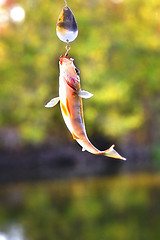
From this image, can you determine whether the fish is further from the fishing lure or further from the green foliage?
the green foliage

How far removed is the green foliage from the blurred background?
0.9 inches

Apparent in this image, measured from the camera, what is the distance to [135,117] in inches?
469

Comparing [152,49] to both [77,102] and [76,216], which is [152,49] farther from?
[77,102]

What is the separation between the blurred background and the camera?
23.4ft

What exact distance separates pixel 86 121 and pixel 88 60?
150 cm

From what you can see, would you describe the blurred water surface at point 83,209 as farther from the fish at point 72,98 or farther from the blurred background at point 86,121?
the fish at point 72,98

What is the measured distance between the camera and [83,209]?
25.6ft

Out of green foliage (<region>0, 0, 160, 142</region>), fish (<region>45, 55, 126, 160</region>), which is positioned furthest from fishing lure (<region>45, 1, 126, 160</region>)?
green foliage (<region>0, 0, 160, 142</region>)

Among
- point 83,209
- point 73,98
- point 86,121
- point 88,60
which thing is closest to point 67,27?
point 73,98

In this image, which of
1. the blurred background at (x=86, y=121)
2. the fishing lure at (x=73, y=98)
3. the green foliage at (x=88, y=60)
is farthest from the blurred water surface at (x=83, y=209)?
the fishing lure at (x=73, y=98)

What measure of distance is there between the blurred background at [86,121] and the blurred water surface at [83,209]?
0.02 metres

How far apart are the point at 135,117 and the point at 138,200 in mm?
4248

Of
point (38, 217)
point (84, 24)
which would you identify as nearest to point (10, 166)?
point (84, 24)

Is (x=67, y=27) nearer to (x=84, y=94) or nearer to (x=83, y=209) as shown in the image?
(x=84, y=94)
